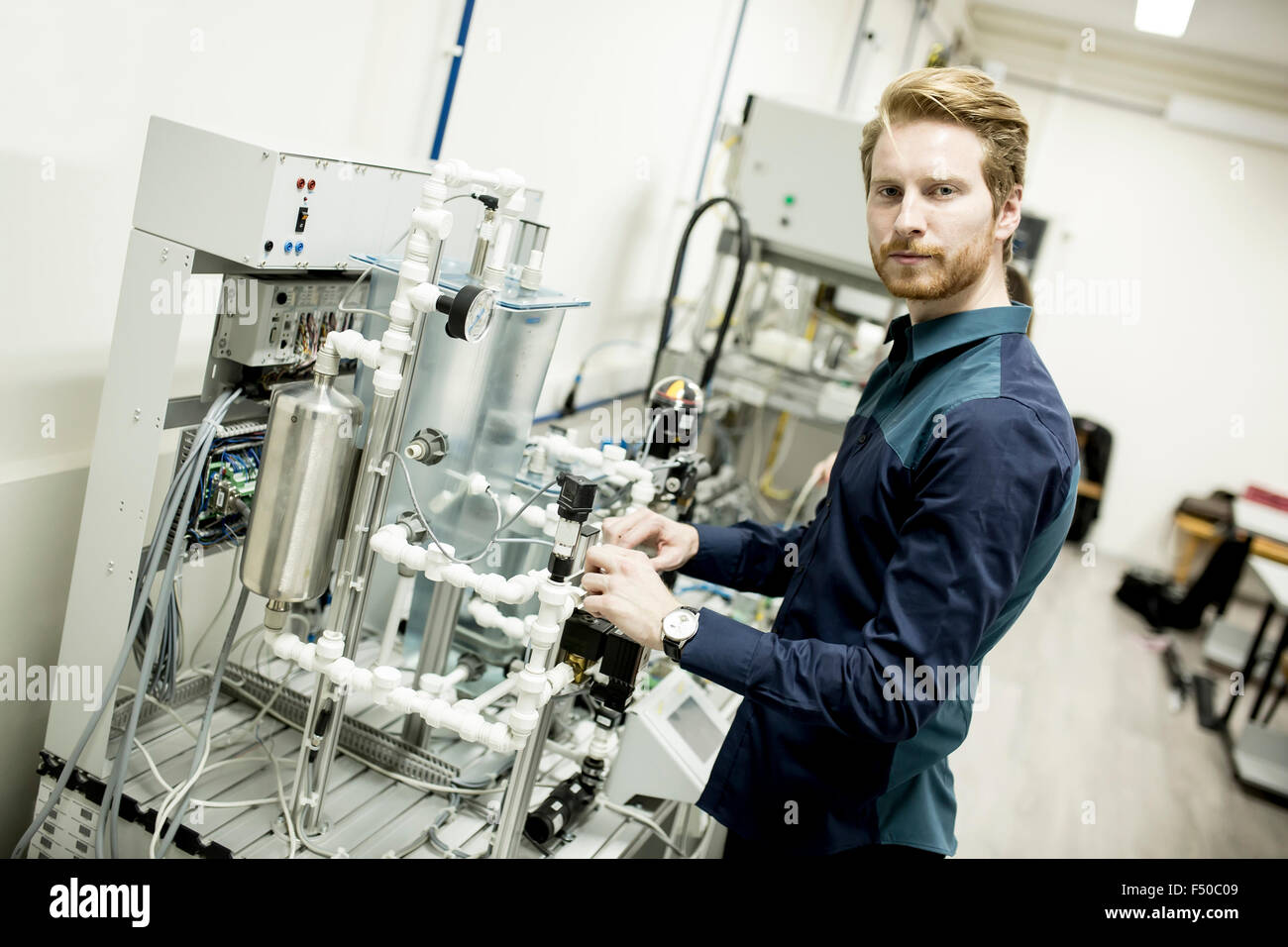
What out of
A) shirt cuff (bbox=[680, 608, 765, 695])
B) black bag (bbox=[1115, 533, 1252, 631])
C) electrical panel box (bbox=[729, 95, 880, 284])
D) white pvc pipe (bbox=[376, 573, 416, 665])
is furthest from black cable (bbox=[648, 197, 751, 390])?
black bag (bbox=[1115, 533, 1252, 631])

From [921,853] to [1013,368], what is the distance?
2.10ft

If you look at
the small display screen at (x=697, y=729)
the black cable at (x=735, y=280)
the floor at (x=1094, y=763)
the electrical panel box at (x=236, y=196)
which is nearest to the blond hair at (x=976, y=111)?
the electrical panel box at (x=236, y=196)

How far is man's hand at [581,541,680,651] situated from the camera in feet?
3.89

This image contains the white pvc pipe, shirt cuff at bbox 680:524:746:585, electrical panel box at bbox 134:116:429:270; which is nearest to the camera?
electrical panel box at bbox 134:116:429:270

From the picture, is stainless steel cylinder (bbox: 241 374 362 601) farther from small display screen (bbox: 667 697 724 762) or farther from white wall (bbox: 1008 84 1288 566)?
white wall (bbox: 1008 84 1288 566)

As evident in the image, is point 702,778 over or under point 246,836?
over

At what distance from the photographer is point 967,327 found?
1.22 meters

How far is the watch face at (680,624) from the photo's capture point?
1.16 meters

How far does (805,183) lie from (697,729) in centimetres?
222

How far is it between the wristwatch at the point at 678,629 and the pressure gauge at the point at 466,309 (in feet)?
1.44

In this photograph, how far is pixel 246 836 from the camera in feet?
5.15

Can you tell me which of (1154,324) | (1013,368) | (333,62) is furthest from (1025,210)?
(1013,368)

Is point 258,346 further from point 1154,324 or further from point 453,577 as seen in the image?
point 1154,324

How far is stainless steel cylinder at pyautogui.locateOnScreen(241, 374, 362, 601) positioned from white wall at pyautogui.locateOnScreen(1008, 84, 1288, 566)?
682 cm
